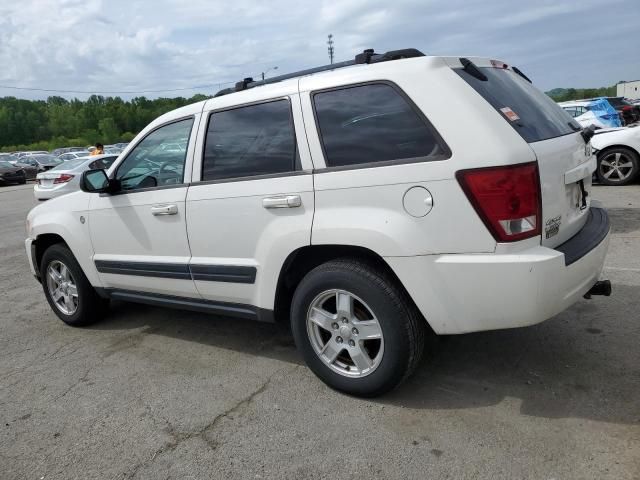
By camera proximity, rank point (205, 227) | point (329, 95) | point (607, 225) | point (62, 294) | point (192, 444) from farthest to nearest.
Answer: point (62, 294), point (205, 227), point (607, 225), point (329, 95), point (192, 444)

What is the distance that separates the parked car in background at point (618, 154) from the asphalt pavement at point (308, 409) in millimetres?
6369

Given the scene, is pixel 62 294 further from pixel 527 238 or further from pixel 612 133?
pixel 612 133

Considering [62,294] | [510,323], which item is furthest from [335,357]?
[62,294]

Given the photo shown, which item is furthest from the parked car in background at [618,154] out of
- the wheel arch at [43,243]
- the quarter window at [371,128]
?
the wheel arch at [43,243]

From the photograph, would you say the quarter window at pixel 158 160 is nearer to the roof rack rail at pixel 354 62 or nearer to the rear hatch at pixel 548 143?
the roof rack rail at pixel 354 62

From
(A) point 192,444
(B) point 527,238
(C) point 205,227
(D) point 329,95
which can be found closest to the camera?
(B) point 527,238

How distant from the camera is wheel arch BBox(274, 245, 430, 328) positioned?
298cm

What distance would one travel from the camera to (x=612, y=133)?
9766 millimetres

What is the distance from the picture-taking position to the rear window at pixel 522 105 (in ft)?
→ 9.23

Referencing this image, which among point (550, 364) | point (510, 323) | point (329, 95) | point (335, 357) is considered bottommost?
point (550, 364)

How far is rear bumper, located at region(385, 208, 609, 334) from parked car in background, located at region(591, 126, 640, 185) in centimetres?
811

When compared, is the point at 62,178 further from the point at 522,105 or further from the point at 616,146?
the point at 522,105

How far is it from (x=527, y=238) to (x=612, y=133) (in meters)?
8.59

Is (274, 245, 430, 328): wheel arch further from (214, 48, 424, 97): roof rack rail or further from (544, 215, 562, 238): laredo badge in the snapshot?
(214, 48, 424, 97): roof rack rail
